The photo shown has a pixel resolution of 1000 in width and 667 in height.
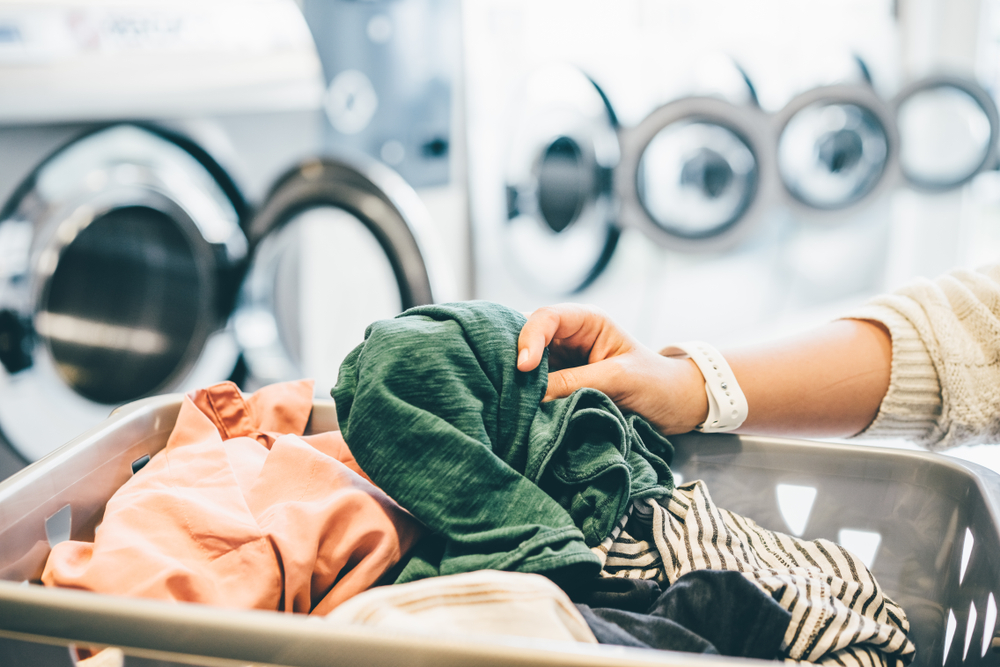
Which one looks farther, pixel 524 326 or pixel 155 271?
pixel 155 271

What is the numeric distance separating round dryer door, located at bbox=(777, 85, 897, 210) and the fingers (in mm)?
1162

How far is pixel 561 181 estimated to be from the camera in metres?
1.42

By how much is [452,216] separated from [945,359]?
1053 mm

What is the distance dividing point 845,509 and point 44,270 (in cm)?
111

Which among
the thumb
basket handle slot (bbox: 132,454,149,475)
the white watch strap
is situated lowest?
basket handle slot (bbox: 132,454,149,475)

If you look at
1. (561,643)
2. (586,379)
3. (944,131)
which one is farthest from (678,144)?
(561,643)

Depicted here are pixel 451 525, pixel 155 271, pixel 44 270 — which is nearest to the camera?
pixel 451 525

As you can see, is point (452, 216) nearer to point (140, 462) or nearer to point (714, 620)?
point (140, 462)

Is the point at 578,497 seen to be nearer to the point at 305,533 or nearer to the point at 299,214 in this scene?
the point at 305,533

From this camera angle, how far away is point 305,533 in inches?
13.8

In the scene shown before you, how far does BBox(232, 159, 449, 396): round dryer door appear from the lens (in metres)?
1.09

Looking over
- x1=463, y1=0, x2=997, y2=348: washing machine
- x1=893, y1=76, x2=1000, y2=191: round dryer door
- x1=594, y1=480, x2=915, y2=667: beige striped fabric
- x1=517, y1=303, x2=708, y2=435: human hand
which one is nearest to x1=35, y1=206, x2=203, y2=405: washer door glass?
x1=463, y1=0, x2=997, y2=348: washing machine

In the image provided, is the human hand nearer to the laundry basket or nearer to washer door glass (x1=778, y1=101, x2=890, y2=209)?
the laundry basket

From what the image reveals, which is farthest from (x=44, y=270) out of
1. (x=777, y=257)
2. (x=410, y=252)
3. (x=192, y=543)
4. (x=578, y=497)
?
(x=777, y=257)
